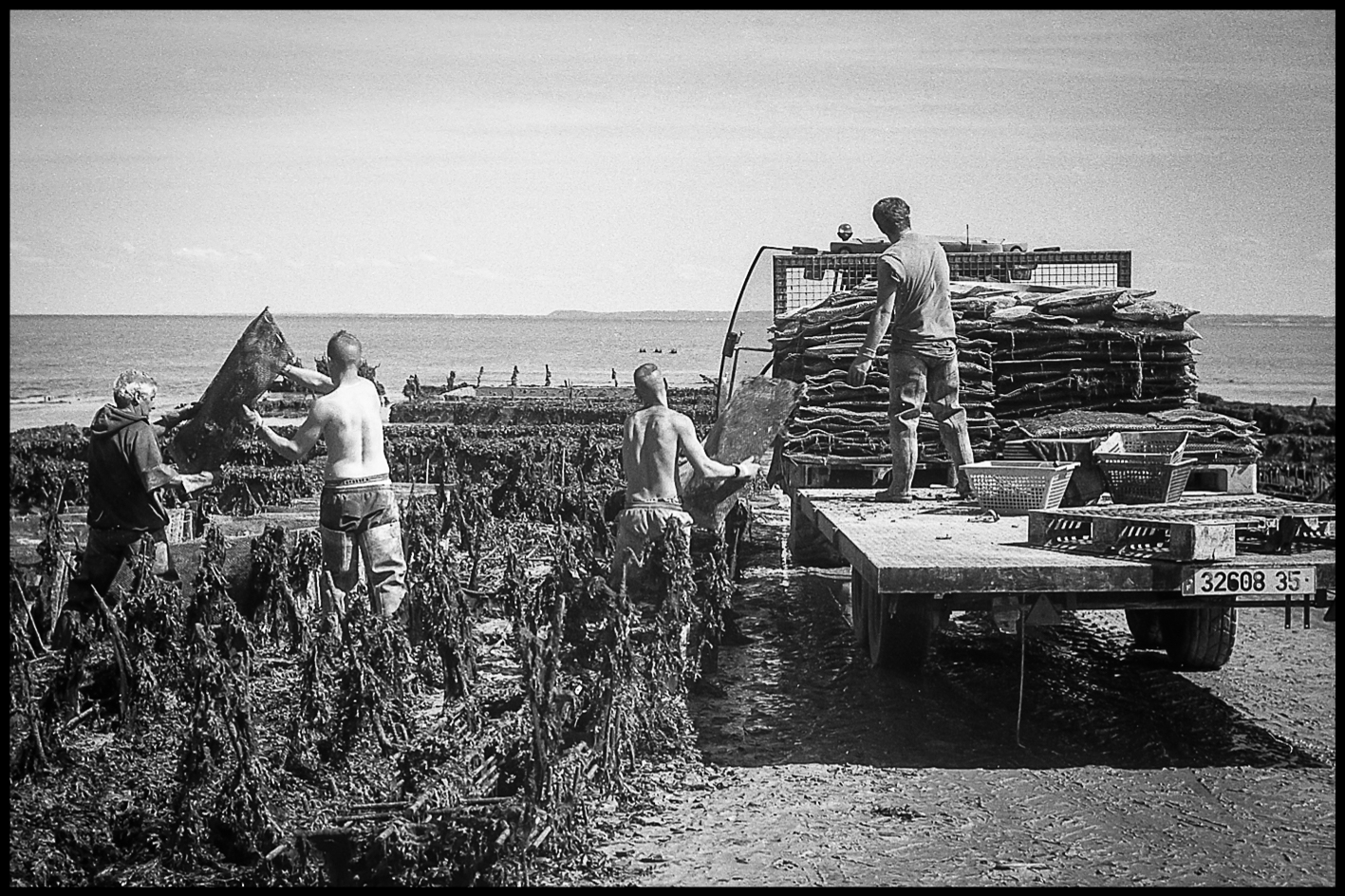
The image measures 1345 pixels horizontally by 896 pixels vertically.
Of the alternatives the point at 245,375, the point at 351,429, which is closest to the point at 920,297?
the point at 351,429

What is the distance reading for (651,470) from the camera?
6.66 m

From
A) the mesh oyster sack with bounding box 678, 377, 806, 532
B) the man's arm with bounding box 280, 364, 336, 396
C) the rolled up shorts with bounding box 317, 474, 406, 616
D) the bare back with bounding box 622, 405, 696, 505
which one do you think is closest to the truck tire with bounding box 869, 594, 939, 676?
the bare back with bounding box 622, 405, 696, 505

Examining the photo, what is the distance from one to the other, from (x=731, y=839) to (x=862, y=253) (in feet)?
22.3

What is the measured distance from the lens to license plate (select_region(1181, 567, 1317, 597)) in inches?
198

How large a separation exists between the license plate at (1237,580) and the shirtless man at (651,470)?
2.28 m

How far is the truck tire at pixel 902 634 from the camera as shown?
616 centimetres

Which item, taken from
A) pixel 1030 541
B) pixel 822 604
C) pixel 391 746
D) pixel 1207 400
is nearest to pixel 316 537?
pixel 391 746

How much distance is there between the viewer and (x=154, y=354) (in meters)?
77.4

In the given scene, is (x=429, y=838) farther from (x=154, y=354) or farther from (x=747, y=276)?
(x=154, y=354)

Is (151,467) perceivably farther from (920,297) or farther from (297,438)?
(920,297)

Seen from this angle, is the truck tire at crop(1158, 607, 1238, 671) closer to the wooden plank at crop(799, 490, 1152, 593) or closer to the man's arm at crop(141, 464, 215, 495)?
the wooden plank at crop(799, 490, 1152, 593)

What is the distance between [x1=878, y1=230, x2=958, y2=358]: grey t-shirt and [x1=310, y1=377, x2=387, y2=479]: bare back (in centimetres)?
270

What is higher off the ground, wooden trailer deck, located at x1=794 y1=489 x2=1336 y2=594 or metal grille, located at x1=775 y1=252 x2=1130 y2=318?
metal grille, located at x1=775 y1=252 x2=1130 y2=318

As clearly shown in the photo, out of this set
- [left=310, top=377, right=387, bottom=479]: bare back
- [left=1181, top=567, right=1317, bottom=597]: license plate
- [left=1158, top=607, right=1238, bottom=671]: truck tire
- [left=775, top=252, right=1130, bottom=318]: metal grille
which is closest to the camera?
[left=1181, top=567, right=1317, bottom=597]: license plate
